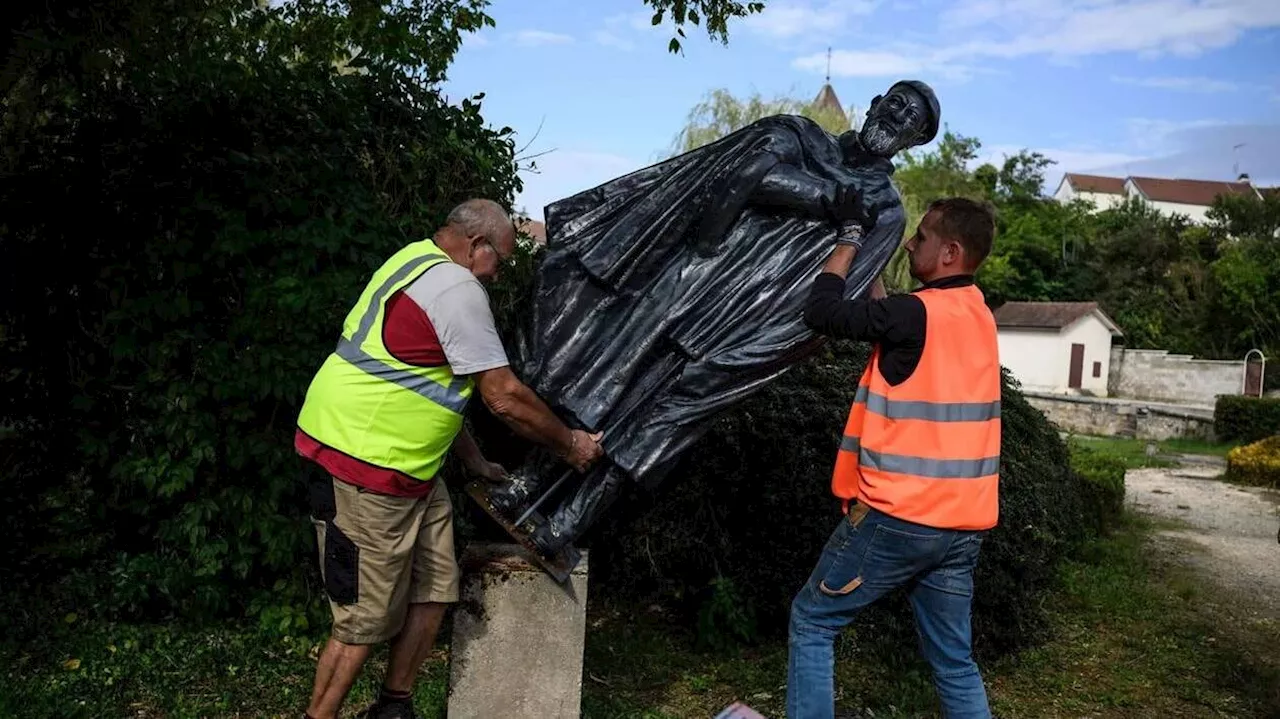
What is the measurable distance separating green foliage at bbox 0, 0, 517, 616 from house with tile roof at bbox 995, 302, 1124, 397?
37208mm

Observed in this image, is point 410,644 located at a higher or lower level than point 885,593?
lower

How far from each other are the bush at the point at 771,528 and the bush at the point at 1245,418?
19.0 m

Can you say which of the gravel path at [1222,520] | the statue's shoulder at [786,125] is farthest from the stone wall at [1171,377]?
the statue's shoulder at [786,125]

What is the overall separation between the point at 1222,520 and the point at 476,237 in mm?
11310

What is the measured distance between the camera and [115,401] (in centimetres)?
483

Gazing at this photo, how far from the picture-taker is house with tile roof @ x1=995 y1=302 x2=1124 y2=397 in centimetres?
3916

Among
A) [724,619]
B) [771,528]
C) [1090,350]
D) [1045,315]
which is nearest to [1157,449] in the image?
[1090,350]

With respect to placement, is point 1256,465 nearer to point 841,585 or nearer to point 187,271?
point 841,585

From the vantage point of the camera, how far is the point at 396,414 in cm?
319

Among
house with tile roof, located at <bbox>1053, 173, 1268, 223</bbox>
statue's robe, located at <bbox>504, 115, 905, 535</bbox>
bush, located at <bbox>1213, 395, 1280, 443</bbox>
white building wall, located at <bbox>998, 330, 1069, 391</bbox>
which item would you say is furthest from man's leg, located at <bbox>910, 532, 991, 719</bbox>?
house with tile roof, located at <bbox>1053, 173, 1268, 223</bbox>

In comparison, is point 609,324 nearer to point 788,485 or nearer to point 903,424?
point 903,424

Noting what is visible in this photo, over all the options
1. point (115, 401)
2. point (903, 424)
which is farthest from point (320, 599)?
point (903, 424)

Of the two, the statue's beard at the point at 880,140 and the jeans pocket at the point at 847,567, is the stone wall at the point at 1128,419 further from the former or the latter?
the jeans pocket at the point at 847,567

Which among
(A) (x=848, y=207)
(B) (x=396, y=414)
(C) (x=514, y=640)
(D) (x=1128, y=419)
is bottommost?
(D) (x=1128, y=419)
